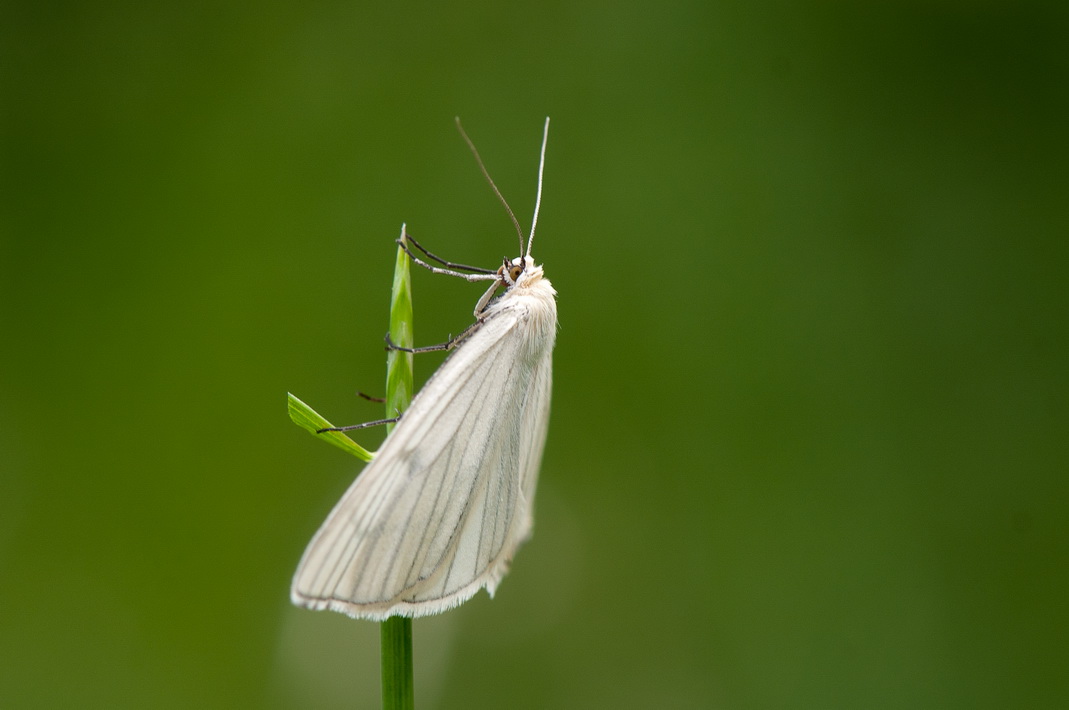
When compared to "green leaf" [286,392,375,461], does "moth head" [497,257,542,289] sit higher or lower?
higher

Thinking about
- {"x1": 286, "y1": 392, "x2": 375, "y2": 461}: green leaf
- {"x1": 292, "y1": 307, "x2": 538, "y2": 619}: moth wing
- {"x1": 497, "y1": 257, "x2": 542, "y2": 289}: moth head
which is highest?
{"x1": 497, "y1": 257, "x2": 542, "y2": 289}: moth head

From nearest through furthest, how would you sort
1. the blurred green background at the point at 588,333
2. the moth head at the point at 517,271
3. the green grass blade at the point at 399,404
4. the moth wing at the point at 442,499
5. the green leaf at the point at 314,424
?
the green grass blade at the point at 399,404, the green leaf at the point at 314,424, the moth wing at the point at 442,499, the moth head at the point at 517,271, the blurred green background at the point at 588,333

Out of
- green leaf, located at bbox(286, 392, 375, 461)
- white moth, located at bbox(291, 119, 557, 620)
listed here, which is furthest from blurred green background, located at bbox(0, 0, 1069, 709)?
green leaf, located at bbox(286, 392, 375, 461)

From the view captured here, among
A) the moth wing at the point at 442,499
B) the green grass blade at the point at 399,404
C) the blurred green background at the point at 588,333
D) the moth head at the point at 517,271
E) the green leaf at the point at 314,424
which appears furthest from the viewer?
the blurred green background at the point at 588,333

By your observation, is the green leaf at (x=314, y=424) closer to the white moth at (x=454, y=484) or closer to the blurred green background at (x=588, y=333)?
the white moth at (x=454, y=484)

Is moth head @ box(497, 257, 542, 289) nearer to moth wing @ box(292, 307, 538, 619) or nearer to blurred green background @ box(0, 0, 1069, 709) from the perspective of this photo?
moth wing @ box(292, 307, 538, 619)

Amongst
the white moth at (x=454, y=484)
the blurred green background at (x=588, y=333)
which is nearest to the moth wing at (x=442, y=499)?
Answer: the white moth at (x=454, y=484)

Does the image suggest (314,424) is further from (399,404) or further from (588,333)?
(588,333)

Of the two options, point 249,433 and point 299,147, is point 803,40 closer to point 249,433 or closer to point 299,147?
point 299,147
